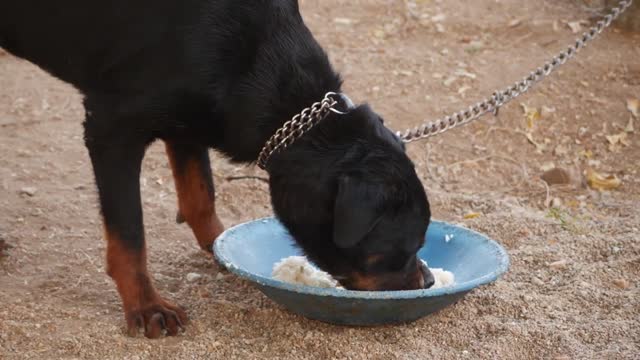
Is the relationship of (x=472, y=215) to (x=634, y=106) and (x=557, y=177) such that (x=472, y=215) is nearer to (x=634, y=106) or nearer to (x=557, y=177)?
(x=557, y=177)

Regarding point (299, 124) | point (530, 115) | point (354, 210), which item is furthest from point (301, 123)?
point (530, 115)

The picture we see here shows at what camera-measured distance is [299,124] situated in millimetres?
3471

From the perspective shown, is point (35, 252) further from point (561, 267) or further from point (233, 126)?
point (561, 267)

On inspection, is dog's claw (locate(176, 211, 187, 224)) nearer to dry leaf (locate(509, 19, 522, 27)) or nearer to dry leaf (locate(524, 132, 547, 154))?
dry leaf (locate(524, 132, 547, 154))

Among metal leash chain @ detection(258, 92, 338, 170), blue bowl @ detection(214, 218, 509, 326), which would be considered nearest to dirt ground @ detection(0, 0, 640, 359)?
blue bowl @ detection(214, 218, 509, 326)

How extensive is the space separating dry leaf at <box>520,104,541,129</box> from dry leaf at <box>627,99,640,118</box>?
0.59 meters

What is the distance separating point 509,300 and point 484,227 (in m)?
0.84

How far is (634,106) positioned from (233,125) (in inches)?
142

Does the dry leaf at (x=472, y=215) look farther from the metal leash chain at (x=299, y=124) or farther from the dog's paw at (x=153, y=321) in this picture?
the dog's paw at (x=153, y=321)

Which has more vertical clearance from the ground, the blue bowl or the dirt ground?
the blue bowl

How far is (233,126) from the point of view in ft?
11.9

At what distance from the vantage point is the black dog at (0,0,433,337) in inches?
134

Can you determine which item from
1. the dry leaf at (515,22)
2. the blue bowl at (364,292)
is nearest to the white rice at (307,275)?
the blue bowl at (364,292)

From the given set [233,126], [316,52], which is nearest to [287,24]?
[316,52]
